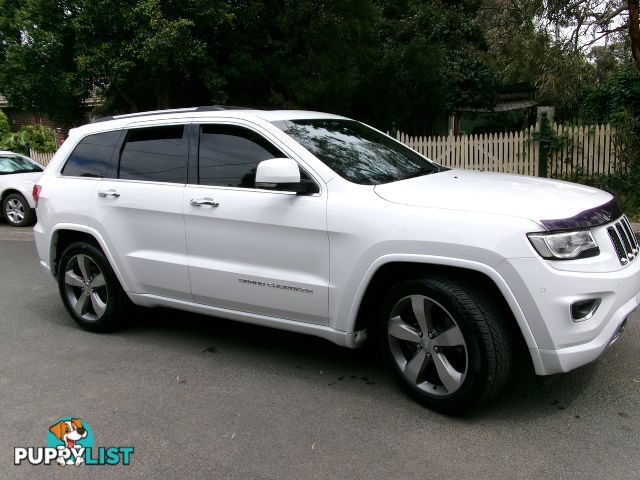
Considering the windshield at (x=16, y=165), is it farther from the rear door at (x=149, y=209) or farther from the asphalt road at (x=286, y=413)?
the rear door at (x=149, y=209)

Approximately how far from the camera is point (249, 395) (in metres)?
3.91

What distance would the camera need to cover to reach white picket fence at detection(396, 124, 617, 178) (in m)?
11.0

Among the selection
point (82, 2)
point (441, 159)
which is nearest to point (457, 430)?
point (441, 159)

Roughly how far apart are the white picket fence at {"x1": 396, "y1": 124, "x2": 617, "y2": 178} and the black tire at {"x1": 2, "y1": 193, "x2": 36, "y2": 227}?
26.0ft

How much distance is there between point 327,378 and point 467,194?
160 centimetres

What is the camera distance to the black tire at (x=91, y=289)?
5.01m

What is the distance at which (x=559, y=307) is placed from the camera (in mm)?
3074

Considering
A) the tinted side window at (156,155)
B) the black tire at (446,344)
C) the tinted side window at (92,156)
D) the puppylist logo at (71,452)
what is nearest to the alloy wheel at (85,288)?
the tinted side window at (92,156)

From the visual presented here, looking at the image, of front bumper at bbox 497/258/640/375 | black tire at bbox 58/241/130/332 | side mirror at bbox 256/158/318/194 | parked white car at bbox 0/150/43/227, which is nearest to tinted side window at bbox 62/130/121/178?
black tire at bbox 58/241/130/332

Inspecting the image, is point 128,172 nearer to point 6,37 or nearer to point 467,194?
point 467,194

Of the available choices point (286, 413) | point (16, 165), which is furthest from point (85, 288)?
point (16, 165)

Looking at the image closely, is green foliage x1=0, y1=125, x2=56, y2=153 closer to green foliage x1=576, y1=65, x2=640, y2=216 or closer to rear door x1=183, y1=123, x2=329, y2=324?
green foliage x1=576, y1=65, x2=640, y2=216

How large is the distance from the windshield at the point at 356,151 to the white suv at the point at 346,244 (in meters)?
0.02

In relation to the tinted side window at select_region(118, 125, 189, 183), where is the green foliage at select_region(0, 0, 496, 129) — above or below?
above
